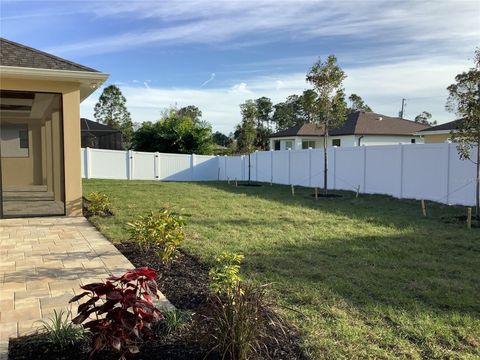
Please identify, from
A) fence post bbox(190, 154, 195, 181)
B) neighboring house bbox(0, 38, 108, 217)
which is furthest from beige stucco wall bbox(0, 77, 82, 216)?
fence post bbox(190, 154, 195, 181)

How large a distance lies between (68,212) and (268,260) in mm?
5911

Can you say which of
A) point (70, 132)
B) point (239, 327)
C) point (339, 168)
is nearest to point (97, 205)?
point (70, 132)

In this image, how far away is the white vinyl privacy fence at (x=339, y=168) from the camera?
12.3 metres

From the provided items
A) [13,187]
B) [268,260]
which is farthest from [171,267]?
[13,187]

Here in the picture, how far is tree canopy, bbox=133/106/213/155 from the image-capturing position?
30016mm

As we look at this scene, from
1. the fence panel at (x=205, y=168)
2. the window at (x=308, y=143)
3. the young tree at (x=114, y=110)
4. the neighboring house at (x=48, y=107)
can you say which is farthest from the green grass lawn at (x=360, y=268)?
the young tree at (x=114, y=110)

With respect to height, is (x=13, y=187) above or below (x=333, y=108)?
below

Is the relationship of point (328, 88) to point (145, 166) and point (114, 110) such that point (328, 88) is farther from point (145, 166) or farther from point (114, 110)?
point (114, 110)

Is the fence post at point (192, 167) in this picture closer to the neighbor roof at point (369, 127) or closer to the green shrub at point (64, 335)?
the neighbor roof at point (369, 127)

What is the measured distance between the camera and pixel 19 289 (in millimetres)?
4707

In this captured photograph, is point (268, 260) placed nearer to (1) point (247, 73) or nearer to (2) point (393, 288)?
(2) point (393, 288)

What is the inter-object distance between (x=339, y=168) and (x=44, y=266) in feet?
43.2

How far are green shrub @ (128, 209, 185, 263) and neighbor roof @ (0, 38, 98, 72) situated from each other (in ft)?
16.8

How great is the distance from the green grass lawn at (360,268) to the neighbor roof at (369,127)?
20.3 m
